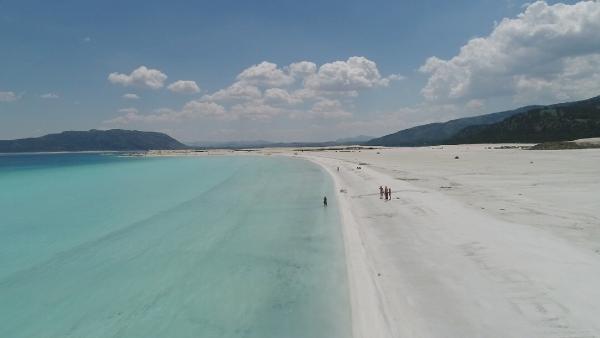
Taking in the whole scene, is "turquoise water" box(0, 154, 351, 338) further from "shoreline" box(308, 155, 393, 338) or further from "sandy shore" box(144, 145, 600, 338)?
"sandy shore" box(144, 145, 600, 338)

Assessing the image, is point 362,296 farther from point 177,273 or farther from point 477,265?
point 177,273

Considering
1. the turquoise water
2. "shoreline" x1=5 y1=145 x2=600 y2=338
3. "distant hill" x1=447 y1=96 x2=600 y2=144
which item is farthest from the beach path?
"distant hill" x1=447 y1=96 x2=600 y2=144

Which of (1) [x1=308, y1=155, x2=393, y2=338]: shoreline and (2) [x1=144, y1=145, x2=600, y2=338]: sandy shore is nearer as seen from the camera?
(2) [x1=144, y1=145, x2=600, y2=338]: sandy shore

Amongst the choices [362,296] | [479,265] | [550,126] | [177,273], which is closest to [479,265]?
[479,265]

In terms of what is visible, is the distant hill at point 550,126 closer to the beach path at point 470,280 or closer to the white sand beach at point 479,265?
the white sand beach at point 479,265

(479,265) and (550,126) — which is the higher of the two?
(550,126)
